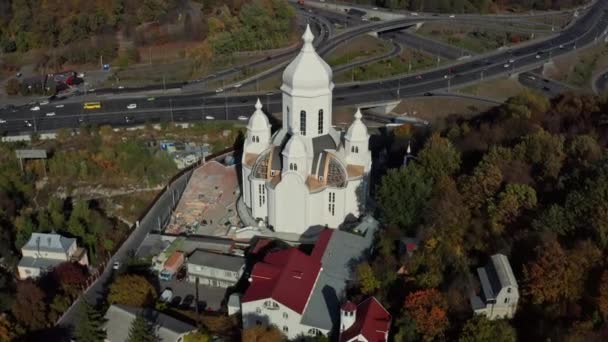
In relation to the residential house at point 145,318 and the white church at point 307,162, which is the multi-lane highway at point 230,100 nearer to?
the white church at point 307,162

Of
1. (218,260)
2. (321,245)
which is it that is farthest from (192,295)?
(321,245)

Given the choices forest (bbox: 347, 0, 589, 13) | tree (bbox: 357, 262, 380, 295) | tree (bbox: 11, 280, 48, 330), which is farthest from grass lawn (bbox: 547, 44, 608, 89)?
tree (bbox: 11, 280, 48, 330)

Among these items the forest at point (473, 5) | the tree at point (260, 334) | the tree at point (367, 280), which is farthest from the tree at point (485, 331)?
the forest at point (473, 5)

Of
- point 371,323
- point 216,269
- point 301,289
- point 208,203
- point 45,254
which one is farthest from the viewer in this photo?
point 208,203

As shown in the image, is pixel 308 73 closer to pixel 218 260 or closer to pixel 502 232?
pixel 218 260

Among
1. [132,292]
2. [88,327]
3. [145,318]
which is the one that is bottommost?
[145,318]

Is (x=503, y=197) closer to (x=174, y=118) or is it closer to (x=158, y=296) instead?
(x=158, y=296)

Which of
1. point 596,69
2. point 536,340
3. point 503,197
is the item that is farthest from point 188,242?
point 596,69
